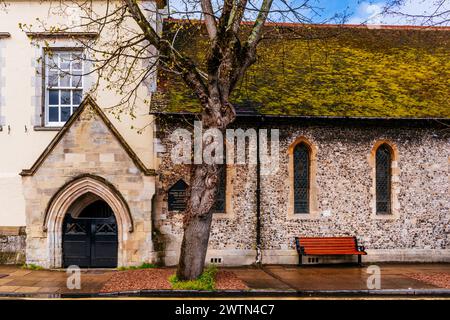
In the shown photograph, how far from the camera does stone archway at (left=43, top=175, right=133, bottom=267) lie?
13.6 m

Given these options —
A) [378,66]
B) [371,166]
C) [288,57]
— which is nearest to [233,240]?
[371,166]

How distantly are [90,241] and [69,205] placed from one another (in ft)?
4.24

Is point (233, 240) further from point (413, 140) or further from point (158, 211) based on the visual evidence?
point (413, 140)

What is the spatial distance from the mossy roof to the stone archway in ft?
9.70

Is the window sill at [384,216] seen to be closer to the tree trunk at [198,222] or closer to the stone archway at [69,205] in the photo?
the tree trunk at [198,222]

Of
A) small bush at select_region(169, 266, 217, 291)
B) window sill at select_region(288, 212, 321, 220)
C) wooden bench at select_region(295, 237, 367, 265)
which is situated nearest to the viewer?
small bush at select_region(169, 266, 217, 291)

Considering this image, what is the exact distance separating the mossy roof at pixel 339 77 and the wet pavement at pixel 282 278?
196 inches

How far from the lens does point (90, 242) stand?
13930mm

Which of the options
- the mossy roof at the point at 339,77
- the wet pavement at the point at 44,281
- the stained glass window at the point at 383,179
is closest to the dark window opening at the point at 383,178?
the stained glass window at the point at 383,179

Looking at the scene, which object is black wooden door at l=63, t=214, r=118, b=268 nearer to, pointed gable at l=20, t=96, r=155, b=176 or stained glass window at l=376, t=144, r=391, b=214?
pointed gable at l=20, t=96, r=155, b=176

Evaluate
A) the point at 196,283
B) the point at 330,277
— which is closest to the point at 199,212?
the point at 196,283

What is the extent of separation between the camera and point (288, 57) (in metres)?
18.1

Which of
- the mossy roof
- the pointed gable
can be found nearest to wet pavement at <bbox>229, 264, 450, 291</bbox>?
the mossy roof
